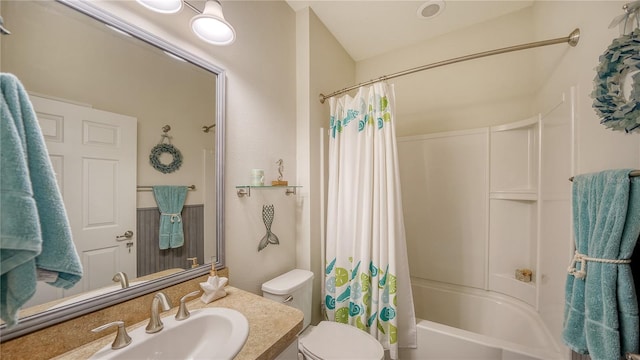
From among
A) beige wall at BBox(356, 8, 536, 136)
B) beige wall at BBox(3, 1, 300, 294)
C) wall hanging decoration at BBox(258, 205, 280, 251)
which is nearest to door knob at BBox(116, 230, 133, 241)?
beige wall at BBox(3, 1, 300, 294)

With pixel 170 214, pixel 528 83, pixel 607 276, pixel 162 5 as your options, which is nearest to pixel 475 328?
pixel 607 276

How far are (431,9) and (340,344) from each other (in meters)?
2.38

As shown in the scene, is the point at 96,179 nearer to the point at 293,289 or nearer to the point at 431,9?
the point at 293,289

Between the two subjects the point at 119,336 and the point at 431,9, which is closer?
the point at 119,336

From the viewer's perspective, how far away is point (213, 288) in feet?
3.21

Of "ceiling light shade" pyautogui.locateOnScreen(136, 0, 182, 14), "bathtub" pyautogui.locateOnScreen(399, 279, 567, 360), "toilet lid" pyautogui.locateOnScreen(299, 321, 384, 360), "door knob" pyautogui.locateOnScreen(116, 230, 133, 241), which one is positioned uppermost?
"ceiling light shade" pyautogui.locateOnScreen(136, 0, 182, 14)

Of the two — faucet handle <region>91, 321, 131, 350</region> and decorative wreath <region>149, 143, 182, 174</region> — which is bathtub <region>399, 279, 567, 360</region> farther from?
decorative wreath <region>149, 143, 182, 174</region>

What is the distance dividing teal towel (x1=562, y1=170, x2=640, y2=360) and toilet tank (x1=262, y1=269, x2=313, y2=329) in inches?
45.7

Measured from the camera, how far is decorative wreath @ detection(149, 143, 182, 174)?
0.92 meters

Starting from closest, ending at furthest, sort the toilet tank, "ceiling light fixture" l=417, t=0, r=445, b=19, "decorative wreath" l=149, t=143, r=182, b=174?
"decorative wreath" l=149, t=143, r=182, b=174 → the toilet tank → "ceiling light fixture" l=417, t=0, r=445, b=19

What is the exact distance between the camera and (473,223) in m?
1.92

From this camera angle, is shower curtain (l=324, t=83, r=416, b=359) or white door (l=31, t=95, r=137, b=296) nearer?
white door (l=31, t=95, r=137, b=296)

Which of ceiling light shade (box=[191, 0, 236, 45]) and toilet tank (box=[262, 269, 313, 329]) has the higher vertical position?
ceiling light shade (box=[191, 0, 236, 45])

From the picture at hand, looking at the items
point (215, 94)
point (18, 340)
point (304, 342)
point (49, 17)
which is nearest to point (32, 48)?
point (49, 17)
